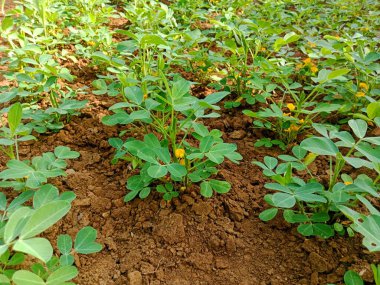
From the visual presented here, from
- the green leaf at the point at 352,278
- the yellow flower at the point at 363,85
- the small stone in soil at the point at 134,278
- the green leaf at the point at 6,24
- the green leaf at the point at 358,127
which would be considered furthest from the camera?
the green leaf at the point at 6,24

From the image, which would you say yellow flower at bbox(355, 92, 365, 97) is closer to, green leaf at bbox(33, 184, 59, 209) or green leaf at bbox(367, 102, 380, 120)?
green leaf at bbox(367, 102, 380, 120)

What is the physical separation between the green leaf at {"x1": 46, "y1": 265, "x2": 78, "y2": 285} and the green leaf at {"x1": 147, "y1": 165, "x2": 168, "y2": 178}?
1.39ft

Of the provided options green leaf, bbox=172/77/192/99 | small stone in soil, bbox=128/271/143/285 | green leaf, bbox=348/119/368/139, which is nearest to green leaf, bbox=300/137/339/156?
green leaf, bbox=348/119/368/139

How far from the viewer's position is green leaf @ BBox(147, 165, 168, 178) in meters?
1.27

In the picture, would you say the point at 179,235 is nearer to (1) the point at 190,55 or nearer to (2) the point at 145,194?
(2) the point at 145,194

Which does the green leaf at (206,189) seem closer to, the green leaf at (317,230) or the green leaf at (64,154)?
the green leaf at (317,230)

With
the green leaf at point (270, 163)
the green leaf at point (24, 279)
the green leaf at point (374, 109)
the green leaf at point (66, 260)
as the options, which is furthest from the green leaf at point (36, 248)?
the green leaf at point (374, 109)

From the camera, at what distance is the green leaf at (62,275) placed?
0.97m

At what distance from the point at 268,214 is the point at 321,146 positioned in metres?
0.34

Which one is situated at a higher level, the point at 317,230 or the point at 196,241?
the point at 317,230

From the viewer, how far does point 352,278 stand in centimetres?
111

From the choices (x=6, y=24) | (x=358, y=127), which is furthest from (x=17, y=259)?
(x=6, y=24)

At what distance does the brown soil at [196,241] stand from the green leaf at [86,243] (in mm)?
117

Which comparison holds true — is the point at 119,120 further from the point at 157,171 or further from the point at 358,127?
the point at 358,127
